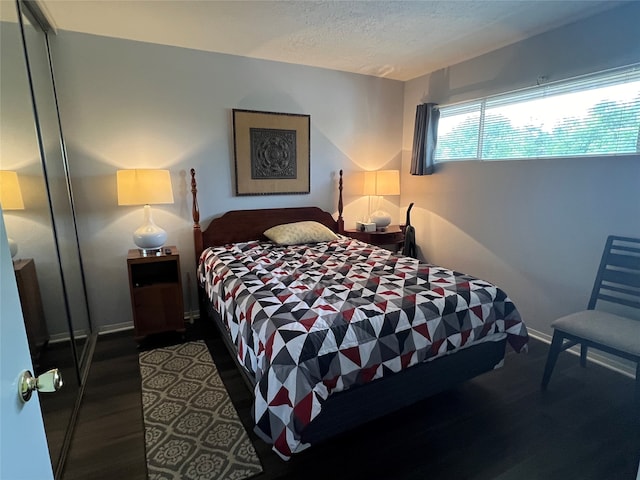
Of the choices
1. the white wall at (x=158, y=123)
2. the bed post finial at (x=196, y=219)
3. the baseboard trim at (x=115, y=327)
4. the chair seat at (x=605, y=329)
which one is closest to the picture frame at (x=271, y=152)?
the white wall at (x=158, y=123)

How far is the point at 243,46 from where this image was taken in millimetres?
3025

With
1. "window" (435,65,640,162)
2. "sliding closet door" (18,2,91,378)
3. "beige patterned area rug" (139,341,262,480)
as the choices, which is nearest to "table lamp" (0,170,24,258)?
"sliding closet door" (18,2,91,378)

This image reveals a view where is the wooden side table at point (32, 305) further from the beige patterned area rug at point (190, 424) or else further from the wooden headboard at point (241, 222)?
the wooden headboard at point (241, 222)

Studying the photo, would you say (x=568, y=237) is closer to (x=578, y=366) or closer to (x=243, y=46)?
(x=578, y=366)

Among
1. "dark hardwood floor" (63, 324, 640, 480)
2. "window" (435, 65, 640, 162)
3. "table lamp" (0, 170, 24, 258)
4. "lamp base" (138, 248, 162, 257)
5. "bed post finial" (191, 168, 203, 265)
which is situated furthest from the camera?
"bed post finial" (191, 168, 203, 265)

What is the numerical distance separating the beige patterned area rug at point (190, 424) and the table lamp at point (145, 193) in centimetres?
95

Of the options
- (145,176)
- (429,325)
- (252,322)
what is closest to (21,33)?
(145,176)

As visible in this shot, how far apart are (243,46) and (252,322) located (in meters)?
2.53

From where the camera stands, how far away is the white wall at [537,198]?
2.40 m

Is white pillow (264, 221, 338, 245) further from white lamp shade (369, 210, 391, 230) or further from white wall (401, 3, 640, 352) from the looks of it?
white wall (401, 3, 640, 352)

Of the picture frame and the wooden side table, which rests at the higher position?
the picture frame

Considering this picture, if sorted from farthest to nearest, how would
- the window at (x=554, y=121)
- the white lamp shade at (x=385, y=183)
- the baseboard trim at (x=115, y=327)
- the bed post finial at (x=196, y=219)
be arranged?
the white lamp shade at (x=385, y=183)
the bed post finial at (x=196, y=219)
the baseboard trim at (x=115, y=327)
the window at (x=554, y=121)

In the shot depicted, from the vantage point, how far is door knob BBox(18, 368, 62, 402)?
28.1 inches

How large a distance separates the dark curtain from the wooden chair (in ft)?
6.11
